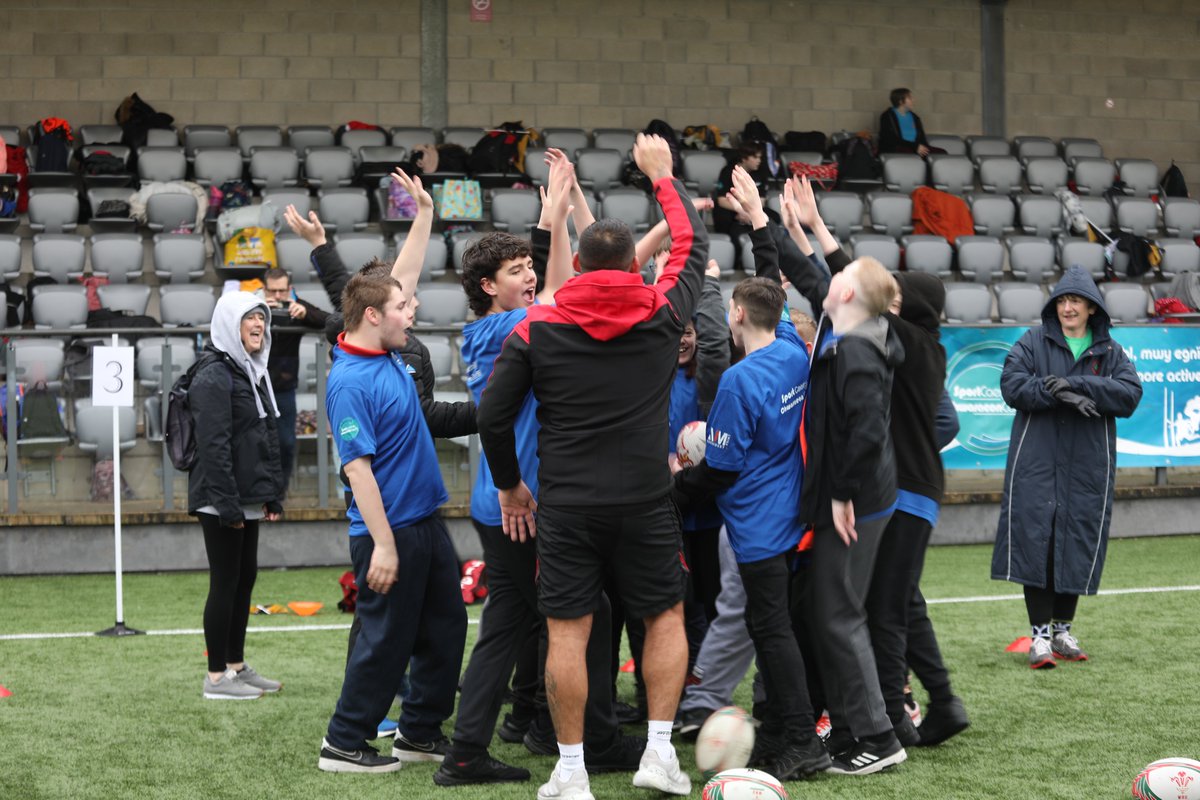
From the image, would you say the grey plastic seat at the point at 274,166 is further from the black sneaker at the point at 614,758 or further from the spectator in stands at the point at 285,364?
the black sneaker at the point at 614,758

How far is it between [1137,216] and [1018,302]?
3.36 meters

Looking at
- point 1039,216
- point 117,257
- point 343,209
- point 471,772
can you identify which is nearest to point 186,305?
point 117,257

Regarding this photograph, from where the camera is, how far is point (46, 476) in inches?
348

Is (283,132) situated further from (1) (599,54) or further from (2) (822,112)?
(2) (822,112)

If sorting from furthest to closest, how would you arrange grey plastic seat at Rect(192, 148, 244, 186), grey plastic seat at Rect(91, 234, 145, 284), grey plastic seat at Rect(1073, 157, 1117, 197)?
grey plastic seat at Rect(1073, 157, 1117, 197)
grey plastic seat at Rect(192, 148, 244, 186)
grey plastic seat at Rect(91, 234, 145, 284)

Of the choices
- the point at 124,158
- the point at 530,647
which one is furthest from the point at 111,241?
the point at 530,647

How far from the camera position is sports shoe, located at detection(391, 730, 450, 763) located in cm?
460

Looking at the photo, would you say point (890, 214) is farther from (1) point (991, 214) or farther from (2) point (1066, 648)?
(2) point (1066, 648)

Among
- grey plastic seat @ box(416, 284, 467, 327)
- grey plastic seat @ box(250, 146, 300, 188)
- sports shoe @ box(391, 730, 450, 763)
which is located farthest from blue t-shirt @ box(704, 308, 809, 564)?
grey plastic seat @ box(250, 146, 300, 188)

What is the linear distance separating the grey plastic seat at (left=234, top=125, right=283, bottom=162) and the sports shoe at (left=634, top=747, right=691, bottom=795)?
11.3 metres

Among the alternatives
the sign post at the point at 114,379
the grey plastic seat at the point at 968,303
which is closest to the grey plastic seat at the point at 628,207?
the grey plastic seat at the point at 968,303

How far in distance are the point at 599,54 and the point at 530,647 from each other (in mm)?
12502

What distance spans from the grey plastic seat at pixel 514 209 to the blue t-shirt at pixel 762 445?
903 cm

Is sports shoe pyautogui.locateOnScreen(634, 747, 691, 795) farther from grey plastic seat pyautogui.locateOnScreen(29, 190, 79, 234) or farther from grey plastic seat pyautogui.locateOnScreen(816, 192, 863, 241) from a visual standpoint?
grey plastic seat pyautogui.locateOnScreen(816, 192, 863, 241)
